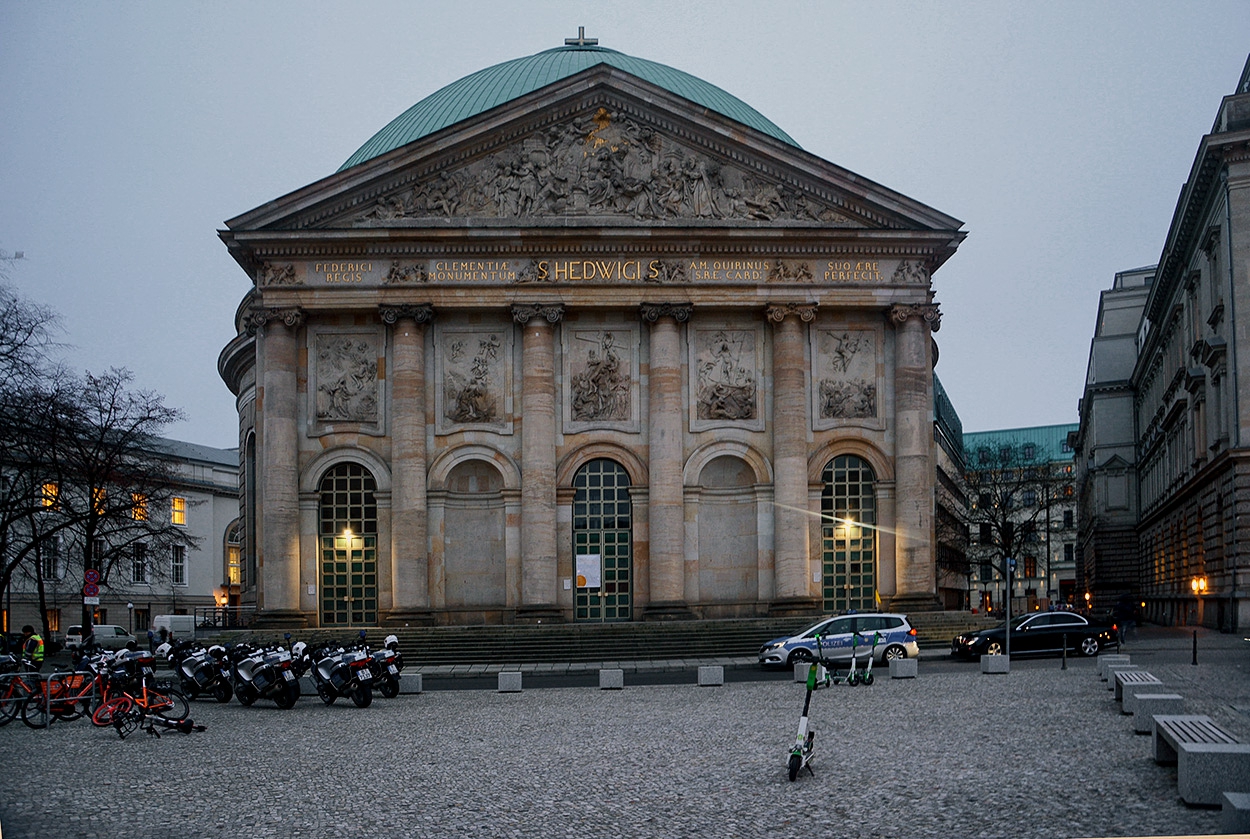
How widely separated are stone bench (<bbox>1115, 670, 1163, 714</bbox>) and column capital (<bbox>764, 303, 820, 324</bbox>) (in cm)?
2840

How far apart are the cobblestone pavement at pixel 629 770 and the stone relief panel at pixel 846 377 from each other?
25.0 m

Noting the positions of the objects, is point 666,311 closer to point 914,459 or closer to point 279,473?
point 914,459

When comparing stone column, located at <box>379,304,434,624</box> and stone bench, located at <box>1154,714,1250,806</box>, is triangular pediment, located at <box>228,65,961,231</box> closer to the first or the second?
stone column, located at <box>379,304,434,624</box>

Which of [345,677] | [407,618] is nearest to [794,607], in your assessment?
[407,618]

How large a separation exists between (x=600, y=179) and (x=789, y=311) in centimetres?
910

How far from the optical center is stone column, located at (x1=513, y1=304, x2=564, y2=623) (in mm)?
50375

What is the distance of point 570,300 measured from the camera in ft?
169

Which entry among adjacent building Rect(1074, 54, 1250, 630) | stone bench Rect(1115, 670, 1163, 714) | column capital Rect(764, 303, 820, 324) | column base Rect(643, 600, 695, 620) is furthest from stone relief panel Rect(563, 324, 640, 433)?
stone bench Rect(1115, 670, 1163, 714)

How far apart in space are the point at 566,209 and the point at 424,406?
9567mm

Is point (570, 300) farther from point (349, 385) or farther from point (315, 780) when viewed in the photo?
point (315, 780)

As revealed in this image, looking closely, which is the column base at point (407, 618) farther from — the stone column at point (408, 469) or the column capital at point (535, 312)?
the column capital at point (535, 312)

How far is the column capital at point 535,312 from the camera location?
51156mm

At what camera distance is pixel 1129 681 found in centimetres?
2312

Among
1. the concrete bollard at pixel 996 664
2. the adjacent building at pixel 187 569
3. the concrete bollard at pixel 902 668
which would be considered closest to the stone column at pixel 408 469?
the concrete bollard at pixel 902 668
